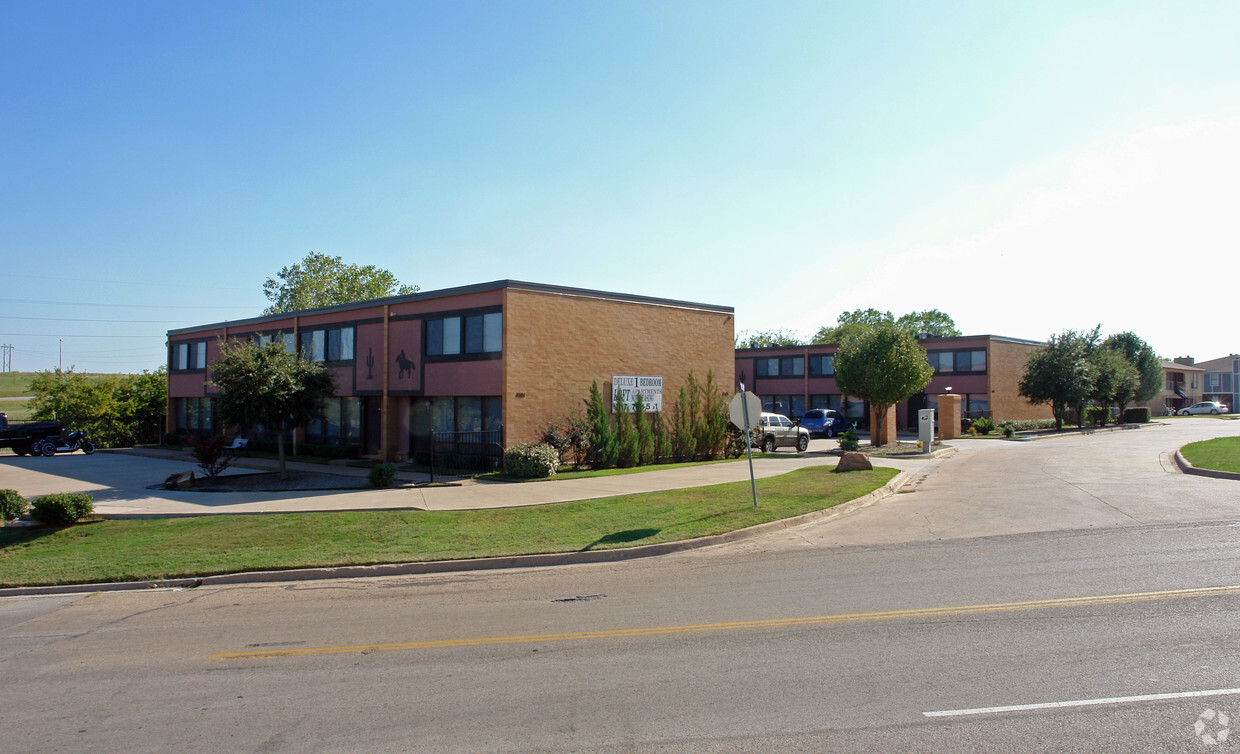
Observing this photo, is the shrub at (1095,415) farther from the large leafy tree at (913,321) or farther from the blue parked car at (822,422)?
the large leafy tree at (913,321)

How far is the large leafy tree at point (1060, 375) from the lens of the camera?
45438mm

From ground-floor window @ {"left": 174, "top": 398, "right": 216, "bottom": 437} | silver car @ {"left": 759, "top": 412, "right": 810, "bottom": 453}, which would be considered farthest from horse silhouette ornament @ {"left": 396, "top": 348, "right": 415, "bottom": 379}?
ground-floor window @ {"left": 174, "top": 398, "right": 216, "bottom": 437}

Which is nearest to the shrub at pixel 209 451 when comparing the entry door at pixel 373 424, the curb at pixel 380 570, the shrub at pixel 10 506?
the shrub at pixel 10 506

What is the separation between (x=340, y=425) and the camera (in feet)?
100

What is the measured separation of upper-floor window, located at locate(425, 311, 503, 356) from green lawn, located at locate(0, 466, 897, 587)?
368 inches

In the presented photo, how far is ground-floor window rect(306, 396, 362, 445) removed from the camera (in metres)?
29.7

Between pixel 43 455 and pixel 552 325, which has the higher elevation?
pixel 552 325

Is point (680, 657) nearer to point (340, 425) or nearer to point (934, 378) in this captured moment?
point (340, 425)

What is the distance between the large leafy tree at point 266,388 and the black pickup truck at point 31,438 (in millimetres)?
17821

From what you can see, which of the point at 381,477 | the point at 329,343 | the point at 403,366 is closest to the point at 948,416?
the point at 403,366

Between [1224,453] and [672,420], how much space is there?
661 inches

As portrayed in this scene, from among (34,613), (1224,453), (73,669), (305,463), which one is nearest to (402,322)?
(305,463)

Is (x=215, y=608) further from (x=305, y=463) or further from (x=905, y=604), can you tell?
(x=305, y=463)

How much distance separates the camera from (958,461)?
26.6 m
